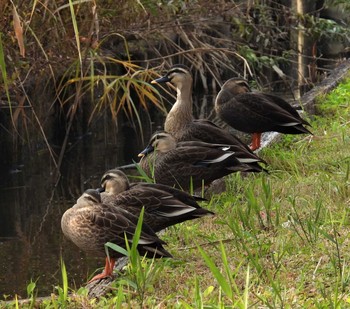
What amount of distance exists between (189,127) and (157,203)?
1846 mm

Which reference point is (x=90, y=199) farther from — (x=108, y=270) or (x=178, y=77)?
(x=178, y=77)

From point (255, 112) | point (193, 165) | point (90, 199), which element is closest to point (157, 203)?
point (90, 199)

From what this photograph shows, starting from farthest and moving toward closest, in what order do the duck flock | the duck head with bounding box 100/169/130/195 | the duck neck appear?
the duck neck
the duck head with bounding box 100/169/130/195
the duck flock

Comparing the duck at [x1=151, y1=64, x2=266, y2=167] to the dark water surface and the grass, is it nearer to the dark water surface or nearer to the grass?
the grass

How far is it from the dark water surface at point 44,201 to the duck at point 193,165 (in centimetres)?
85

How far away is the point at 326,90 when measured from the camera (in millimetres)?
10117

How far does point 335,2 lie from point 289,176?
24.5 ft

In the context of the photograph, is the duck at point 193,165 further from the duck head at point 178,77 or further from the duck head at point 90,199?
the duck head at point 178,77

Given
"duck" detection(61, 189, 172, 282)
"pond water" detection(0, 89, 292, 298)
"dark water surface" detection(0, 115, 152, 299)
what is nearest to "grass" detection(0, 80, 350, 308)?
"duck" detection(61, 189, 172, 282)

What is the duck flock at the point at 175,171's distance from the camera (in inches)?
201

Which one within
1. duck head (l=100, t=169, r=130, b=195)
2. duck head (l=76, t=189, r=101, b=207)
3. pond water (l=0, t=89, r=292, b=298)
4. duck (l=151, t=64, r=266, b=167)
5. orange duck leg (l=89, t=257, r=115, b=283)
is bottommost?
pond water (l=0, t=89, r=292, b=298)

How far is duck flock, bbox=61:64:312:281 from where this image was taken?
510 cm

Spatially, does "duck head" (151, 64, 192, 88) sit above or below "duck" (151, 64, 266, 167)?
above

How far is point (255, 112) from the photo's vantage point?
763 cm
